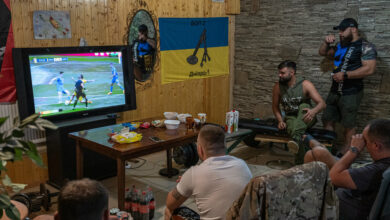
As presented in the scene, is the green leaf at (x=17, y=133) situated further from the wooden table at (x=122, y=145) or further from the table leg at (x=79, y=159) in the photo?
the table leg at (x=79, y=159)

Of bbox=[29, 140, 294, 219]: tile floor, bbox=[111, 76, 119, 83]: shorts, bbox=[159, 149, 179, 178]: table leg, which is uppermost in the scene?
bbox=[111, 76, 119, 83]: shorts

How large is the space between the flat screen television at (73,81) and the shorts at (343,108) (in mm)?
2648

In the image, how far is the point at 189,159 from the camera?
4.52 meters

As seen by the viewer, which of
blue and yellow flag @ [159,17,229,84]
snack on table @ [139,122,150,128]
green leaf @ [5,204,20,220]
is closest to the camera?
green leaf @ [5,204,20,220]

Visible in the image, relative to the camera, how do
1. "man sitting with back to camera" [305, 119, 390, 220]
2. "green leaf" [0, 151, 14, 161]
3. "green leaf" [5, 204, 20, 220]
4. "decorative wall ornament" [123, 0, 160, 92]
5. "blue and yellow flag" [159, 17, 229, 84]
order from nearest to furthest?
"green leaf" [0, 151, 14, 161], "green leaf" [5, 204, 20, 220], "man sitting with back to camera" [305, 119, 390, 220], "decorative wall ornament" [123, 0, 160, 92], "blue and yellow flag" [159, 17, 229, 84]

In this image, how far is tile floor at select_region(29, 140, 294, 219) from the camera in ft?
12.2

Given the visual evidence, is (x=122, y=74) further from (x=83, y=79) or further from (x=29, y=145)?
(x=29, y=145)

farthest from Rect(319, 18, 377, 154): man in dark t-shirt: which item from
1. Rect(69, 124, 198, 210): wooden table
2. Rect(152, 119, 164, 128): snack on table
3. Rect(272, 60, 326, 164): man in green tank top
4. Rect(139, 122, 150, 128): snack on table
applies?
Rect(139, 122, 150, 128): snack on table

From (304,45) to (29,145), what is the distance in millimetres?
4979

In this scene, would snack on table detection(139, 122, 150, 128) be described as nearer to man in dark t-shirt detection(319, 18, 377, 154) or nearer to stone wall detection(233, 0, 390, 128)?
man in dark t-shirt detection(319, 18, 377, 154)

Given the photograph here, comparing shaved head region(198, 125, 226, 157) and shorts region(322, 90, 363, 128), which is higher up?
shaved head region(198, 125, 226, 157)

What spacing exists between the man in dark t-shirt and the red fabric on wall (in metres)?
3.82

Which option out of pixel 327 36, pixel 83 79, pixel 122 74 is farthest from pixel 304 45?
pixel 83 79

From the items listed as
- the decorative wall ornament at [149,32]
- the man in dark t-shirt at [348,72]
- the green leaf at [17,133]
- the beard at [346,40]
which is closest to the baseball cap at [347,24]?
the man in dark t-shirt at [348,72]
